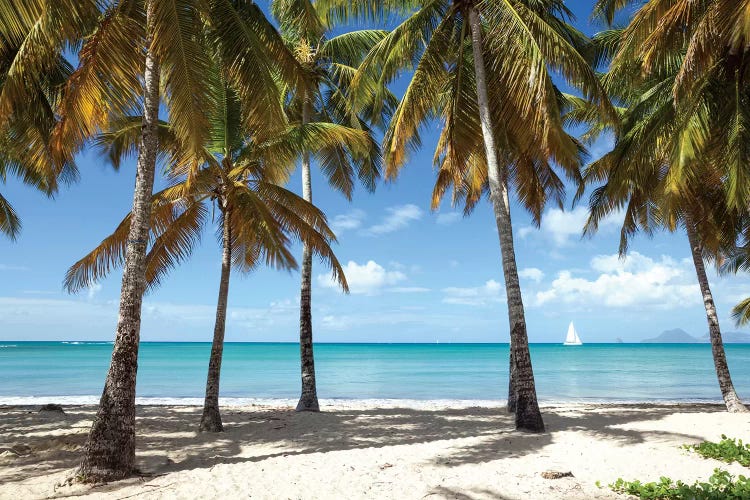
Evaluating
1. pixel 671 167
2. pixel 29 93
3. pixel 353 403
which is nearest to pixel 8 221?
pixel 29 93

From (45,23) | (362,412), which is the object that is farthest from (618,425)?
(45,23)

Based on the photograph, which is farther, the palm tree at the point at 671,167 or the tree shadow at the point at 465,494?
the palm tree at the point at 671,167

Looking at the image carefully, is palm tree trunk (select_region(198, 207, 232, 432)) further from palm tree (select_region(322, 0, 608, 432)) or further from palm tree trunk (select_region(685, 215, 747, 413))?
palm tree trunk (select_region(685, 215, 747, 413))

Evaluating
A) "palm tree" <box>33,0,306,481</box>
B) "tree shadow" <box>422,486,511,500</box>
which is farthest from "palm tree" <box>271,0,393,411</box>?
"tree shadow" <box>422,486,511,500</box>

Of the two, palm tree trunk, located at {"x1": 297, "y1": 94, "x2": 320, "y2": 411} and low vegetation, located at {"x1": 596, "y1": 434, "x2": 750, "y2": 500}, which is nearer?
low vegetation, located at {"x1": 596, "y1": 434, "x2": 750, "y2": 500}

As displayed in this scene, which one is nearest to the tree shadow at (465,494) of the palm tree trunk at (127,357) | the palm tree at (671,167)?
the palm tree trunk at (127,357)

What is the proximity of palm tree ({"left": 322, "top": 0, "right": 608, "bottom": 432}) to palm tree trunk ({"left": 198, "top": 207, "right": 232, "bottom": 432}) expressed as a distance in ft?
12.9

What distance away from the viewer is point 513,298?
27.8ft

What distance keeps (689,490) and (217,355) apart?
7.83 metres

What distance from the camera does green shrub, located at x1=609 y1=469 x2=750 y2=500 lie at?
4203 millimetres

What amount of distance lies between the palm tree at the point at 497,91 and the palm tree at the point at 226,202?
1.97 m

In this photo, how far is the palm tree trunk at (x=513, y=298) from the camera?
815 cm

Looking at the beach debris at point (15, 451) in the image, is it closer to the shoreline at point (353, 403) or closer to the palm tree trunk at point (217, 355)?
the palm tree trunk at point (217, 355)

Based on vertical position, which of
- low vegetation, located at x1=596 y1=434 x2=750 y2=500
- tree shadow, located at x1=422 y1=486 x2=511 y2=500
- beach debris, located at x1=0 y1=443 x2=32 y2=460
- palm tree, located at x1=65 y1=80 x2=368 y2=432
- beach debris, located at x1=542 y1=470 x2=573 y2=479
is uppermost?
palm tree, located at x1=65 y1=80 x2=368 y2=432
